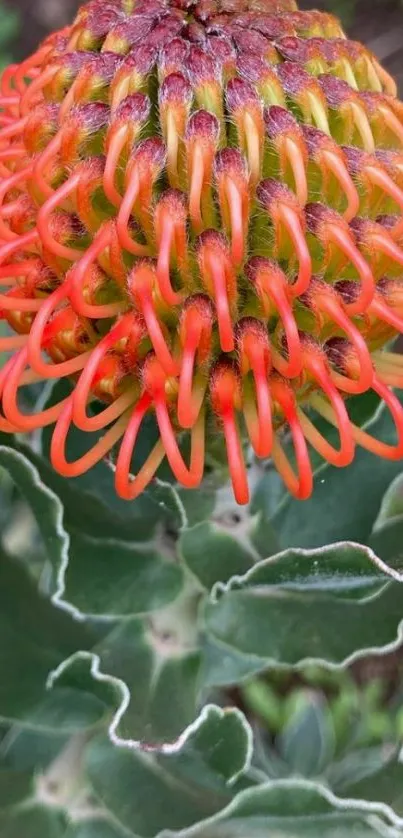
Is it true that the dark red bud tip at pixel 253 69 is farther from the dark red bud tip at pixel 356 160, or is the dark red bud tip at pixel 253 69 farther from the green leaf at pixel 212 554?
the green leaf at pixel 212 554

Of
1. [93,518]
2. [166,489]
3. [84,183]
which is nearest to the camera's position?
[84,183]

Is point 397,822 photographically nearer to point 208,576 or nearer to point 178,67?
point 208,576

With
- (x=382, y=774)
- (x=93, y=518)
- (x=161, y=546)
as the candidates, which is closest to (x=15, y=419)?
(x=93, y=518)

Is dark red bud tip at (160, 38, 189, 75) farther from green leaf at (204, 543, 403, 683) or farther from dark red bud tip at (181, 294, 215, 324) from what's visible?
green leaf at (204, 543, 403, 683)

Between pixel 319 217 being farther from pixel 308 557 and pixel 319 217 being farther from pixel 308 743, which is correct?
pixel 308 743

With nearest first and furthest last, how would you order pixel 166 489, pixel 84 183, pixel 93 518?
1. pixel 84 183
2. pixel 166 489
3. pixel 93 518

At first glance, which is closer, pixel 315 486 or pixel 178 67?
pixel 178 67

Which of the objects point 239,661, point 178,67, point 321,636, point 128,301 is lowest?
point 239,661
